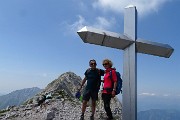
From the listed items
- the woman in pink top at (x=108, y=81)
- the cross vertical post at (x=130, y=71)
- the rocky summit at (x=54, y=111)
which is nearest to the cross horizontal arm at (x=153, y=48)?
the cross vertical post at (x=130, y=71)

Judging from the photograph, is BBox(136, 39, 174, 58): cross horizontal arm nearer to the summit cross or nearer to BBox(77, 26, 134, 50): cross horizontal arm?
the summit cross

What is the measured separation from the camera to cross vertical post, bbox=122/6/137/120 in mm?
6430

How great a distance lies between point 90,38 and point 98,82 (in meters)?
2.96

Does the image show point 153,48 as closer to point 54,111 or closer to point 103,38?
point 103,38

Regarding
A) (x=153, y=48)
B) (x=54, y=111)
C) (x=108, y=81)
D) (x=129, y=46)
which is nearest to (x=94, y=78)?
(x=108, y=81)

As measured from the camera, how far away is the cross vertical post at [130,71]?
21.1 ft

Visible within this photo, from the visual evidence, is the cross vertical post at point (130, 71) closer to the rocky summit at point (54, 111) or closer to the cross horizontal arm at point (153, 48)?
the cross horizontal arm at point (153, 48)

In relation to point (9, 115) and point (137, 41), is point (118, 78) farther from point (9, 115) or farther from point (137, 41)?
point (9, 115)

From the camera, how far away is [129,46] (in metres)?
6.78

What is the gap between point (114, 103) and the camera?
630 inches

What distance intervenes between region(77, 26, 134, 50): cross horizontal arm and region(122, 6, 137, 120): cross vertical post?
0.20 metres

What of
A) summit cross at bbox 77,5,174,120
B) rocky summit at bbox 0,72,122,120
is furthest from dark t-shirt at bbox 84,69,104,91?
rocky summit at bbox 0,72,122,120

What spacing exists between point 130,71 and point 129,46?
629 mm

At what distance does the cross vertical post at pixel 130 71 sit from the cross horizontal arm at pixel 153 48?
211 millimetres
